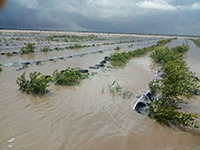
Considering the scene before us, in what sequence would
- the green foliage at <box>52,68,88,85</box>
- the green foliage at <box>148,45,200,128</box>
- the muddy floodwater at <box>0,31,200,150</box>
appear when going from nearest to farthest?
1. the muddy floodwater at <box>0,31,200,150</box>
2. the green foliage at <box>148,45,200,128</box>
3. the green foliage at <box>52,68,88,85</box>

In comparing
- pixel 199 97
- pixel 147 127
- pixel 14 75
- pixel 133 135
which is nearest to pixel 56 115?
pixel 133 135

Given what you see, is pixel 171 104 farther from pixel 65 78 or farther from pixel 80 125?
pixel 65 78

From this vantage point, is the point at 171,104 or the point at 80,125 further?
the point at 171,104

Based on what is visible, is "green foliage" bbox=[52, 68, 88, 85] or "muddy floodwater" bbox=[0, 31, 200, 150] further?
"green foliage" bbox=[52, 68, 88, 85]

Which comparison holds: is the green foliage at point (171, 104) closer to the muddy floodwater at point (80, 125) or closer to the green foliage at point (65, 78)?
the muddy floodwater at point (80, 125)

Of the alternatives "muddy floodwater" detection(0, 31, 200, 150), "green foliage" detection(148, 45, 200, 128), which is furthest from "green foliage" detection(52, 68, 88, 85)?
"green foliage" detection(148, 45, 200, 128)

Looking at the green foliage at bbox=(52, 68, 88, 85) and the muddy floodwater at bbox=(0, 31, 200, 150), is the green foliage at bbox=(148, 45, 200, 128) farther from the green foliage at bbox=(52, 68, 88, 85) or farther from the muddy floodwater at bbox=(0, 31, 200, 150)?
the green foliage at bbox=(52, 68, 88, 85)

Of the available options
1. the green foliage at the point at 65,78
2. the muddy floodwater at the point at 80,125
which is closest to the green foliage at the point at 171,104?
the muddy floodwater at the point at 80,125

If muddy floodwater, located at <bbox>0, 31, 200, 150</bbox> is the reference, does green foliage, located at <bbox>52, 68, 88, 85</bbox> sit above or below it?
above

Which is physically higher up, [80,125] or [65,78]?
[65,78]

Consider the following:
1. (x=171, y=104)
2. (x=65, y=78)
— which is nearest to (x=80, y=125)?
(x=171, y=104)

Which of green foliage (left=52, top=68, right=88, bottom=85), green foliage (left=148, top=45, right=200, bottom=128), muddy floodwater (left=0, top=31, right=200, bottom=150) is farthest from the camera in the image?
green foliage (left=52, top=68, right=88, bottom=85)

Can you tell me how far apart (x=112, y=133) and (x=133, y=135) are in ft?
1.71

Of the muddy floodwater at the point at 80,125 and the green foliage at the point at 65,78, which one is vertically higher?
the green foliage at the point at 65,78
